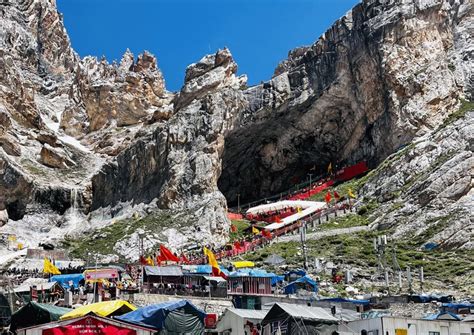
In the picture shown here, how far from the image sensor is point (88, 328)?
31.5m

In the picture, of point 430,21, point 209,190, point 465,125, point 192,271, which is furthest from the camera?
point 430,21

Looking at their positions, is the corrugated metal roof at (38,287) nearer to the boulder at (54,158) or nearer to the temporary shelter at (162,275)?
the temporary shelter at (162,275)

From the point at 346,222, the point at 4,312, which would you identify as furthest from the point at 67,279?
the point at 346,222

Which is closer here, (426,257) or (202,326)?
(202,326)

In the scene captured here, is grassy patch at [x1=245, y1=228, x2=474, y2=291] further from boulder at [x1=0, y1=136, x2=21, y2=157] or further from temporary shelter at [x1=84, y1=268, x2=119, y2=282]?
boulder at [x1=0, y1=136, x2=21, y2=157]

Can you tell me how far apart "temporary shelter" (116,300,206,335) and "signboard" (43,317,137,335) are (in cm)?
414

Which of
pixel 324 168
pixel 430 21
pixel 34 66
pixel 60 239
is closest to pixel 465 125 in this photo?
pixel 430 21

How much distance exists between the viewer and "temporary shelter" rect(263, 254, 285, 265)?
66.0 meters

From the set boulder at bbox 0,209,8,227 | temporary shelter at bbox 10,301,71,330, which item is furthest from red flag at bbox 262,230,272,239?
temporary shelter at bbox 10,301,71,330

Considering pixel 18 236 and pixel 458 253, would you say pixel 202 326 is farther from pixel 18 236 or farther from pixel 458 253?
pixel 18 236

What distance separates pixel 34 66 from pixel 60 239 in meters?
69.8

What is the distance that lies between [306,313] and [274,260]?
30.7 metres

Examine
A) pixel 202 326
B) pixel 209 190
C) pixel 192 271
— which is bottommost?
pixel 202 326

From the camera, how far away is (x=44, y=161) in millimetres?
106500
